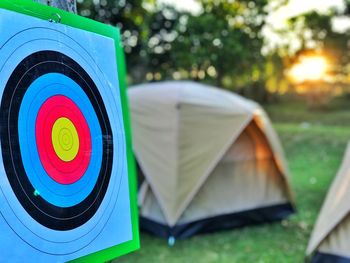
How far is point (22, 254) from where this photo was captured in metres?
1.17

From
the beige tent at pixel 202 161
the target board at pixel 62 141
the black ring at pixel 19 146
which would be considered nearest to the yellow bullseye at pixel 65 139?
the target board at pixel 62 141

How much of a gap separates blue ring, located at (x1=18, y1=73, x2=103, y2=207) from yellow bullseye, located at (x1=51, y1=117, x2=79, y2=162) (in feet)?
0.23

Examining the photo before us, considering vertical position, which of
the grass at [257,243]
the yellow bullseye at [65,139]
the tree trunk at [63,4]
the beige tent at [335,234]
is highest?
the tree trunk at [63,4]

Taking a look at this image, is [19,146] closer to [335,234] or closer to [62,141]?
[62,141]

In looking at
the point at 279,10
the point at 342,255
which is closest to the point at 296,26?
the point at 279,10

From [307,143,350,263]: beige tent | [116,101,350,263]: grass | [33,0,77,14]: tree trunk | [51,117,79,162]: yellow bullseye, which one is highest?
[33,0,77,14]: tree trunk

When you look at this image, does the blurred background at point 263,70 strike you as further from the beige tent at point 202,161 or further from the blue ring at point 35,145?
the blue ring at point 35,145

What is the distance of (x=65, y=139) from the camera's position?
138 cm

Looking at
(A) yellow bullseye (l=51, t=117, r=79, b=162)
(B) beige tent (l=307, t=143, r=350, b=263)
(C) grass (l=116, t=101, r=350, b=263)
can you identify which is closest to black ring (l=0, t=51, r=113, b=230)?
(A) yellow bullseye (l=51, t=117, r=79, b=162)

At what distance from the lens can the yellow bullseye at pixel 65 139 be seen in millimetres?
1348

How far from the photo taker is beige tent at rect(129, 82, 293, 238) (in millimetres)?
4539

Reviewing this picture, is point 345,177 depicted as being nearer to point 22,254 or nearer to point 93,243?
point 93,243

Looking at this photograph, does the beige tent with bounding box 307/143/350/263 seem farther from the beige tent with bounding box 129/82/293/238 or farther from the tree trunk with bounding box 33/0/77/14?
the tree trunk with bounding box 33/0/77/14

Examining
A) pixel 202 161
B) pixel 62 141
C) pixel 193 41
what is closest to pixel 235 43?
pixel 193 41
